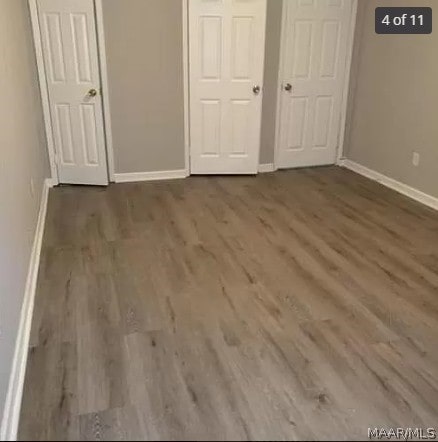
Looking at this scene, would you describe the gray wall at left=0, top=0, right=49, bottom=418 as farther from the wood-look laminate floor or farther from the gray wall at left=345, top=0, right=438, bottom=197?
the gray wall at left=345, top=0, right=438, bottom=197

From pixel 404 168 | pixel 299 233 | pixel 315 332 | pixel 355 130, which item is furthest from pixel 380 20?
pixel 315 332

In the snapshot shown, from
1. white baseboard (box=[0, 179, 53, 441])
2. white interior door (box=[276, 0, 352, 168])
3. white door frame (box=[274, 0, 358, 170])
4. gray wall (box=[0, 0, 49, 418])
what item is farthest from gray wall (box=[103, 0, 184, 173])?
white baseboard (box=[0, 179, 53, 441])

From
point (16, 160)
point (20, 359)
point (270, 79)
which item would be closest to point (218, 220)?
point (16, 160)

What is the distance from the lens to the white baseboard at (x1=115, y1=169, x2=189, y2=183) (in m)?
4.93

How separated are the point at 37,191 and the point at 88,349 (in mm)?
2025

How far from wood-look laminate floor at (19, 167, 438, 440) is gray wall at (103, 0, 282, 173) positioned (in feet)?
2.96

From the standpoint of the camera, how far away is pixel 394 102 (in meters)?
4.68

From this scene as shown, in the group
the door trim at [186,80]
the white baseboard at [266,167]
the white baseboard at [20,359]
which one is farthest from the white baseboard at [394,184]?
the white baseboard at [20,359]

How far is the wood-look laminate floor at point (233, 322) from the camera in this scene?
191 centimetres

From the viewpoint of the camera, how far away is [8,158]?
2.52m

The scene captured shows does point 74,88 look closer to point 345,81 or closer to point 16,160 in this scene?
point 16,160

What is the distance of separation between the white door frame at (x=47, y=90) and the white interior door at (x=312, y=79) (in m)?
1.91

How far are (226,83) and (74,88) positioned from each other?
155 cm

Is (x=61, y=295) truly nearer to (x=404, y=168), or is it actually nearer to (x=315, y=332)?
(x=315, y=332)
